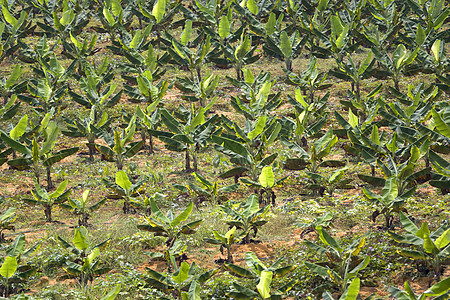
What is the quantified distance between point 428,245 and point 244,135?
191 inches

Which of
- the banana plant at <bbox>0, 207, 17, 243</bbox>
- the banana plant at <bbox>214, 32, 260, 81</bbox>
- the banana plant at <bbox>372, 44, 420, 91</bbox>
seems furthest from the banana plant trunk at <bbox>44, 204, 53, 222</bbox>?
the banana plant at <bbox>372, 44, 420, 91</bbox>

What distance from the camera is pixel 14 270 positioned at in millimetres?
7000

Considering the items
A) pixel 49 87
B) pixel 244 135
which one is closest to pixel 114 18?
pixel 49 87

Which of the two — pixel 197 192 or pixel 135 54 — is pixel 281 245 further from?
pixel 135 54

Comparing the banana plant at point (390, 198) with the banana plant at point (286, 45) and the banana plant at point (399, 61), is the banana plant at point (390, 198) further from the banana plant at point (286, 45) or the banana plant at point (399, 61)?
the banana plant at point (286, 45)

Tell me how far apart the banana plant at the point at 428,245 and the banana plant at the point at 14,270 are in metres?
5.07

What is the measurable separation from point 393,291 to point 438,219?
301cm

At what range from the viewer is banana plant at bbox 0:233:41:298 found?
6934 millimetres

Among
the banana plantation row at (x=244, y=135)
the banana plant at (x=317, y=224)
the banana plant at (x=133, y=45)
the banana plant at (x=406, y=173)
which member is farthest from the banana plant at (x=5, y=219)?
the banana plant at (x=133, y=45)

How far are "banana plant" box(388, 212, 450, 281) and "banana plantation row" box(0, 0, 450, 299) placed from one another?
0.02m

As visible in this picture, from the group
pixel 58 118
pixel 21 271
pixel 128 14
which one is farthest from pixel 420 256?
pixel 128 14

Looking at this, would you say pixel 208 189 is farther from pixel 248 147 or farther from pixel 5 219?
pixel 5 219

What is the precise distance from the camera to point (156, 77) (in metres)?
14.5

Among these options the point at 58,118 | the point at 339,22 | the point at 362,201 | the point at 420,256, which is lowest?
the point at 58,118
